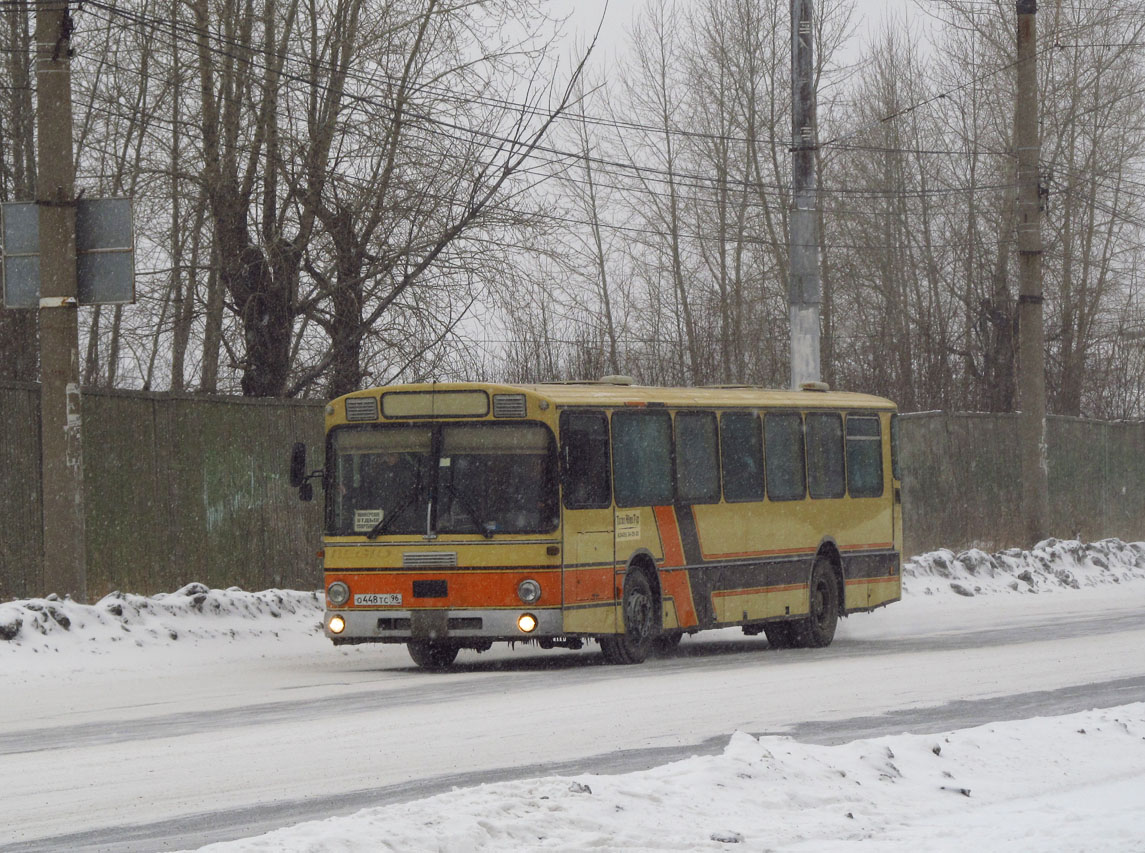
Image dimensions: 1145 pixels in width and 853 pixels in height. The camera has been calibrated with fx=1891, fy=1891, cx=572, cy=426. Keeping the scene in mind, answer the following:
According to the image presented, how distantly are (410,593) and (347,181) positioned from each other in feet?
25.0

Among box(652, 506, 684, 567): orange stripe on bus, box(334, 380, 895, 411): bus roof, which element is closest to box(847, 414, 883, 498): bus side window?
box(334, 380, 895, 411): bus roof

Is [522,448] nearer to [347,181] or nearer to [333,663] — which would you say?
[333,663]

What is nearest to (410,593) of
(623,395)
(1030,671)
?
(623,395)

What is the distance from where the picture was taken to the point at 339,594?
17328mm

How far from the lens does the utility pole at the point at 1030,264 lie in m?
29.9

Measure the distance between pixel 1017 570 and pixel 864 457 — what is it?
362 inches

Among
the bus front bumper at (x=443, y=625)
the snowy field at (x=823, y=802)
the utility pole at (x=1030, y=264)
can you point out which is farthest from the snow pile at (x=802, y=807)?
the utility pole at (x=1030, y=264)

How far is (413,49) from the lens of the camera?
23438 mm

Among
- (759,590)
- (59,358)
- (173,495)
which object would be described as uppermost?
(59,358)

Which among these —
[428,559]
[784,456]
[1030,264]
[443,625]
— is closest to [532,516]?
[428,559]

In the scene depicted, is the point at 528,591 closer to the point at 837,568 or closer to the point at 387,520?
the point at 387,520

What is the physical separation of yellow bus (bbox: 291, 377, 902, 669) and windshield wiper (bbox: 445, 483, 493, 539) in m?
0.02

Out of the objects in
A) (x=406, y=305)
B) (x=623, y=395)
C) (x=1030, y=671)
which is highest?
(x=406, y=305)

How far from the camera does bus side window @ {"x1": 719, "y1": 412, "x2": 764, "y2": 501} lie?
19656mm
